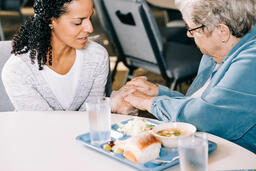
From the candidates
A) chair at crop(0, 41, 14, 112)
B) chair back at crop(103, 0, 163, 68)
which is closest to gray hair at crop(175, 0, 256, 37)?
chair at crop(0, 41, 14, 112)

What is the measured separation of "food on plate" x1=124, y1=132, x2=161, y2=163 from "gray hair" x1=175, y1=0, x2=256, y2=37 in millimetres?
608

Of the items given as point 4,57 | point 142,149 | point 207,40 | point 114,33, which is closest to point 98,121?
point 142,149

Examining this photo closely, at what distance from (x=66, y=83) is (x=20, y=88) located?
23 centimetres

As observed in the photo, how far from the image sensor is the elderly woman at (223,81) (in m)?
1.33

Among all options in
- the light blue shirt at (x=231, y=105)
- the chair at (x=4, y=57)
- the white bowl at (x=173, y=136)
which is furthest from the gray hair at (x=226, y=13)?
the chair at (x=4, y=57)

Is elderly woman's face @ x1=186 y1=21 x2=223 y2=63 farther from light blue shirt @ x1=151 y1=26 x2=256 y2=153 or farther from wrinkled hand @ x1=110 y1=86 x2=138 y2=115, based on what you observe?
wrinkled hand @ x1=110 y1=86 x2=138 y2=115

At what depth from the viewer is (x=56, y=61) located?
1.88 meters

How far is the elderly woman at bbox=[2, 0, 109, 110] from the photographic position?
5.65ft

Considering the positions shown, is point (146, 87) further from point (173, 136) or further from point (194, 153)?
point (194, 153)

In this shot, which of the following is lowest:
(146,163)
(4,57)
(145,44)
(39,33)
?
(145,44)

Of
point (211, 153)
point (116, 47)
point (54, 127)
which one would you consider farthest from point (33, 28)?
point (116, 47)

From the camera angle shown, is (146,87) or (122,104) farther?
(146,87)

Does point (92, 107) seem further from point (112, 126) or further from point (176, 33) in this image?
point (176, 33)

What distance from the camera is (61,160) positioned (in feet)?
3.72
